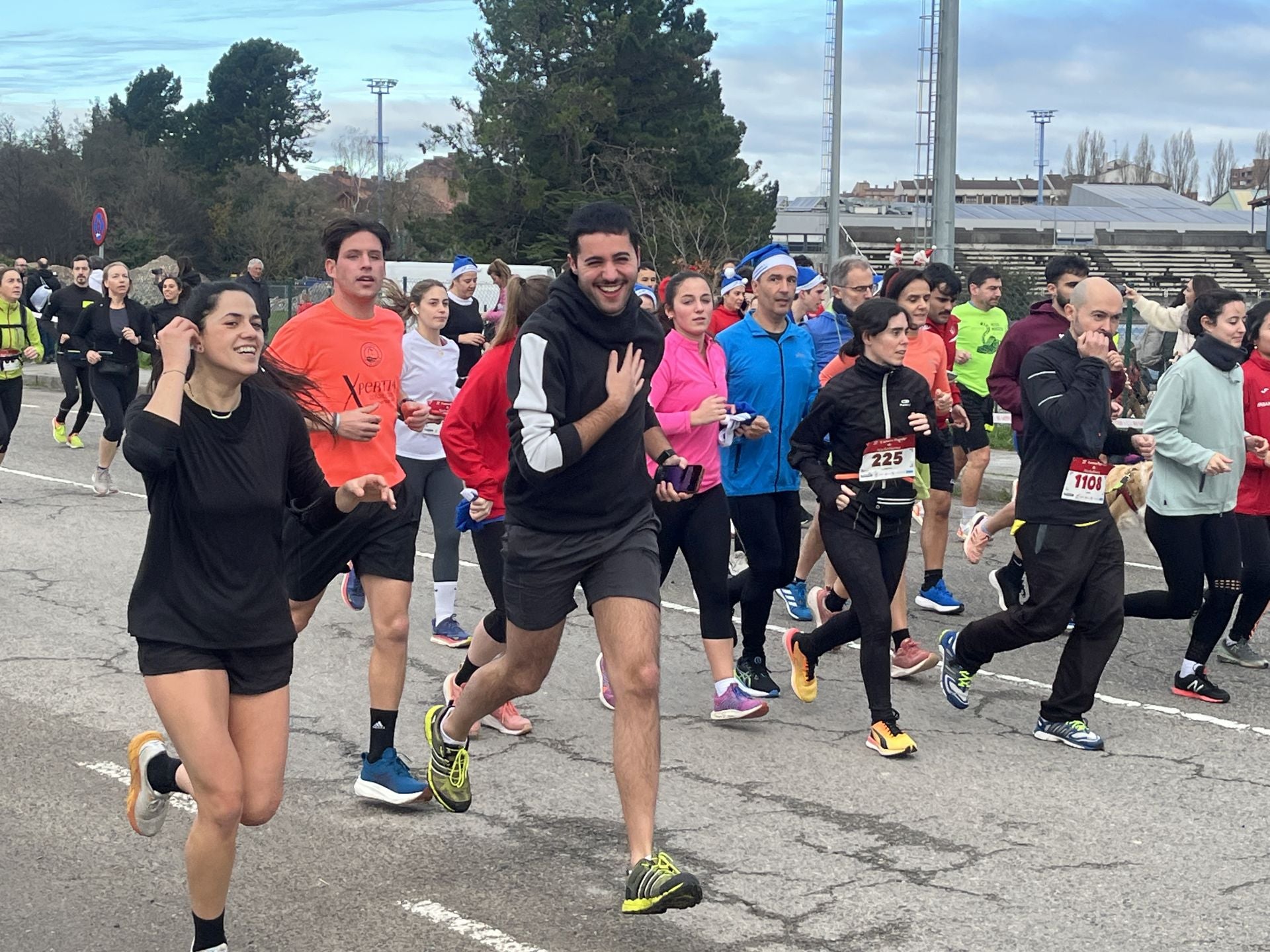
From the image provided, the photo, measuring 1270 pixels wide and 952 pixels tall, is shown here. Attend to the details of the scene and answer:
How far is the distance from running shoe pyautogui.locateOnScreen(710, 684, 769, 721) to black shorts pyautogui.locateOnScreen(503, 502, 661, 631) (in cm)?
196

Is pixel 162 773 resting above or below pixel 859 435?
below

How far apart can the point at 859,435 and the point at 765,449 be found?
0.52 m

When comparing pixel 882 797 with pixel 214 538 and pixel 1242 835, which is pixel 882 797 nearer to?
pixel 1242 835

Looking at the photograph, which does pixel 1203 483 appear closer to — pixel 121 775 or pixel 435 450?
pixel 435 450

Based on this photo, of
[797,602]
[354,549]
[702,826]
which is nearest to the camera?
[702,826]

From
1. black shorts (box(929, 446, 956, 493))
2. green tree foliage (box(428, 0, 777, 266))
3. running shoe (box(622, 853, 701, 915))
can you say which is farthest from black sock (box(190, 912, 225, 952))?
green tree foliage (box(428, 0, 777, 266))

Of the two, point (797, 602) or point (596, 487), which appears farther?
point (797, 602)

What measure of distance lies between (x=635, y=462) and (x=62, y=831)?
2.38m

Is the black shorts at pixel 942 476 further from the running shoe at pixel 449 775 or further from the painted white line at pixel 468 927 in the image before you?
the painted white line at pixel 468 927

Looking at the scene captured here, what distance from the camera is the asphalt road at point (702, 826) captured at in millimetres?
4594

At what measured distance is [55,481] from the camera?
14.1 meters

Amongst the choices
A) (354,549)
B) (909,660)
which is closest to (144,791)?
(354,549)

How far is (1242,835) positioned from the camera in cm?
547

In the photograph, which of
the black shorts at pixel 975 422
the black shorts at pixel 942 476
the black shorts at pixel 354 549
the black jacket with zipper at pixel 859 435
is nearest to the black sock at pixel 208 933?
the black shorts at pixel 354 549
